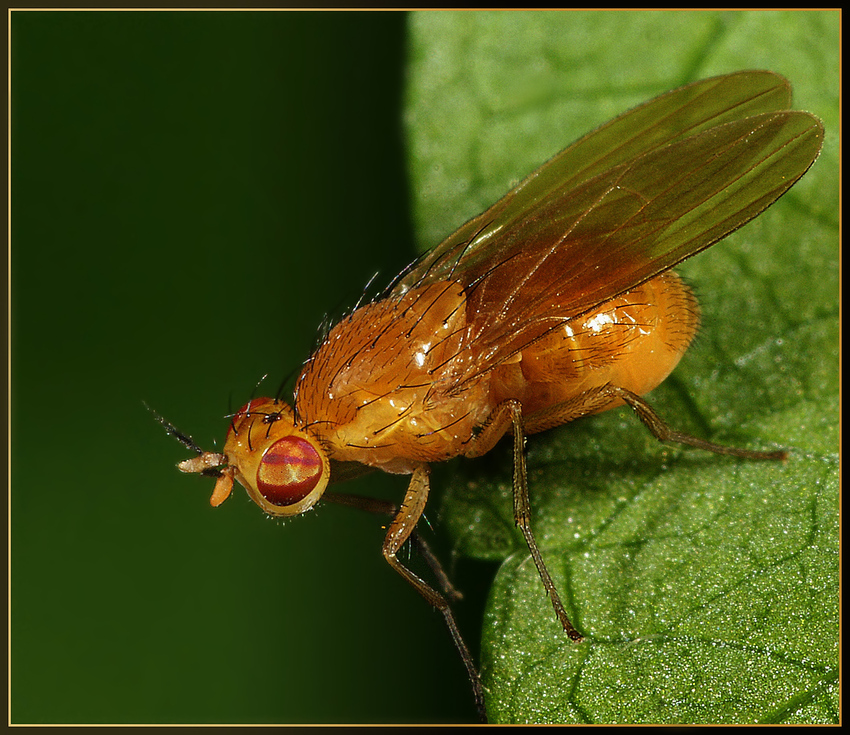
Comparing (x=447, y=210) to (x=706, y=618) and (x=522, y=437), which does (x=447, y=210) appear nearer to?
(x=522, y=437)

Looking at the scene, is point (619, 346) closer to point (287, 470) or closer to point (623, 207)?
point (623, 207)

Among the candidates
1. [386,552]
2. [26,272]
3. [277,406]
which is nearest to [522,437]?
[386,552]

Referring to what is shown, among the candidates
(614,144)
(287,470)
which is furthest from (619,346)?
(287,470)

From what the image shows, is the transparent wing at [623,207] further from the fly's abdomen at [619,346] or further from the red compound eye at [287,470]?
the red compound eye at [287,470]

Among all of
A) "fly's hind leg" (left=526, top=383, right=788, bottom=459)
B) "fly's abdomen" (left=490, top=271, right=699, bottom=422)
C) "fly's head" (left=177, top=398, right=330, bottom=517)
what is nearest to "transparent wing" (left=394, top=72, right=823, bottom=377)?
"fly's abdomen" (left=490, top=271, right=699, bottom=422)

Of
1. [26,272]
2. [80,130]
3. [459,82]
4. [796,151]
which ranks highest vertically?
[80,130]
